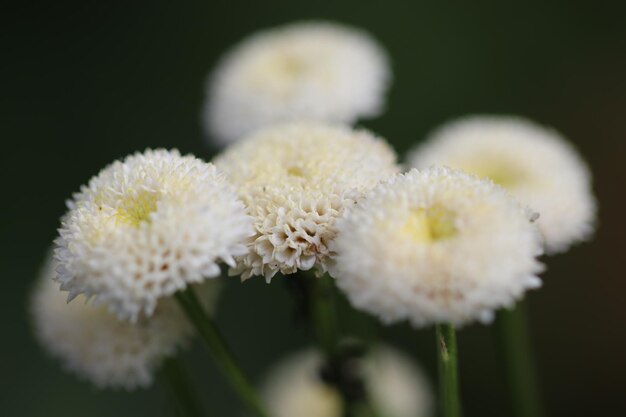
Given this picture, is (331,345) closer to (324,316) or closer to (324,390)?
(324,316)

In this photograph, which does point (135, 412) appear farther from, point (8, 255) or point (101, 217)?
point (101, 217)

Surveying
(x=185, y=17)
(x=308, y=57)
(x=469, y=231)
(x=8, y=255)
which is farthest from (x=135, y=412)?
(x=185, y=17)

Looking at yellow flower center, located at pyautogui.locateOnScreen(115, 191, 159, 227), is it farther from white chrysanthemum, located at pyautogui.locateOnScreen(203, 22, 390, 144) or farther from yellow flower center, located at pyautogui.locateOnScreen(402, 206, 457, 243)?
white chrysanthemum, located at pyautogui.locateOnScreen(203, 22, 390, 144)

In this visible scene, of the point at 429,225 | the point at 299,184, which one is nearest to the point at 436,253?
A: the point at 429,225

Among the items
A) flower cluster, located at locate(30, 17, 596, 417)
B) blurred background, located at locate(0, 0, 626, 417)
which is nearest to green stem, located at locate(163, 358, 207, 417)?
flower cluster, located at locate(30, 17, 596, 417)

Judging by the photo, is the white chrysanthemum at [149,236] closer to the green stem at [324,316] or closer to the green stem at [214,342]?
the green stem at [214,342]
